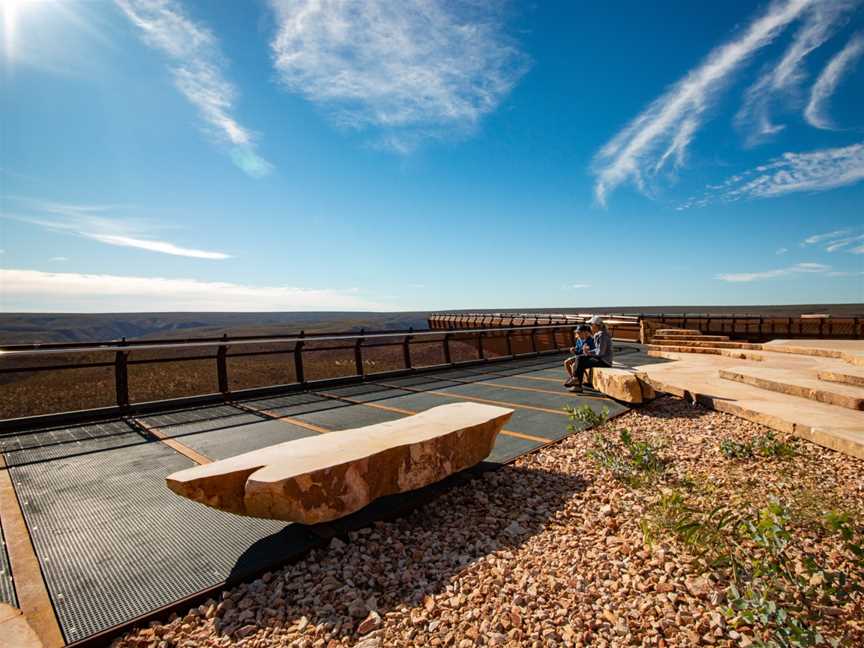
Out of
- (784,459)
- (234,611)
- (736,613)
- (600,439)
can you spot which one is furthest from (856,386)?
(234,611)

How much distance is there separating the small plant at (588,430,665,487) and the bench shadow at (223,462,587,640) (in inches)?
17.1

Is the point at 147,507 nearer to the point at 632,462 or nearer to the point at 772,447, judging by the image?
the point at 632,462

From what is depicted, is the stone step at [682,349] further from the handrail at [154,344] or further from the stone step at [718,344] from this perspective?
the handrail at [154,344]

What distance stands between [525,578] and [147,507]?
3418 millimetres

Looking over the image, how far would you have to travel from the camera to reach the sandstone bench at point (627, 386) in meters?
7.55

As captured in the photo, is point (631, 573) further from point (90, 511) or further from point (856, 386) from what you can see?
point (856, 386)

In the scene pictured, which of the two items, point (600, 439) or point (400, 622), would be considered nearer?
point (400, 622)

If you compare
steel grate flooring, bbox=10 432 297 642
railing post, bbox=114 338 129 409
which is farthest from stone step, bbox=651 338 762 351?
railing post, bbox=114 338 129 409

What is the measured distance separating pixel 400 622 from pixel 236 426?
4841 mm

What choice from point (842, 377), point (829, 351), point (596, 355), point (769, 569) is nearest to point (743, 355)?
point (829, 351)

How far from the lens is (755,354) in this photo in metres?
12.3

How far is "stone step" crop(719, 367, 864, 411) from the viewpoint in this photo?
6431mm

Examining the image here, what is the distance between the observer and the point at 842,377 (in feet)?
24.4

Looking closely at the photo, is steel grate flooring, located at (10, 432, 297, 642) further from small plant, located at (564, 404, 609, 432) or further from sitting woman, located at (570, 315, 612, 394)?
sitting woman, located at (570, 315, 612, 394)
